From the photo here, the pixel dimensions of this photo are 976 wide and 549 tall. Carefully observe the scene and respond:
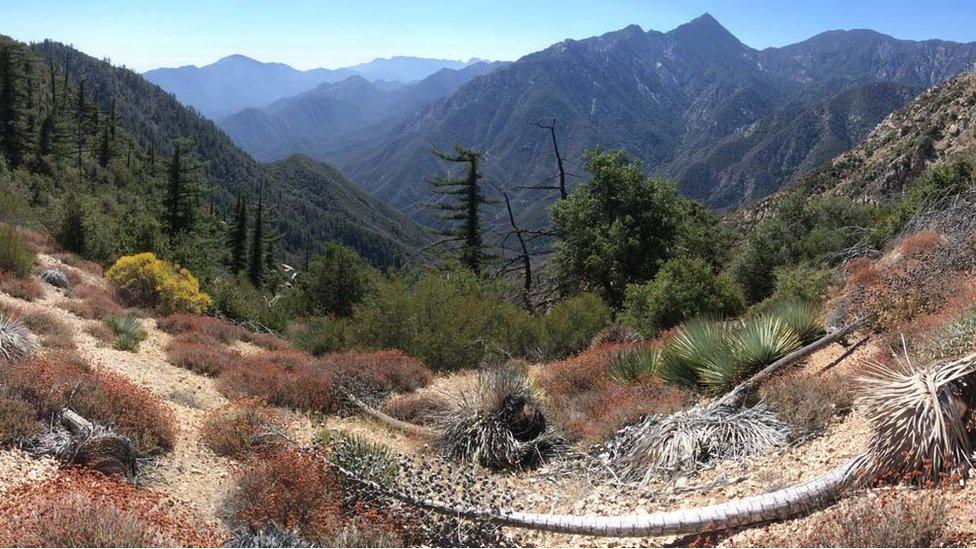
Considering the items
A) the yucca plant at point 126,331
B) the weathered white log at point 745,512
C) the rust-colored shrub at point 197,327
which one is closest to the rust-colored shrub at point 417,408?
→ the weathered white log at point 745,512

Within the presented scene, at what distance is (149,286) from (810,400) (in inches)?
637

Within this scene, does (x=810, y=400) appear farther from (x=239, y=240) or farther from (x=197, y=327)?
(x=239, y=240)

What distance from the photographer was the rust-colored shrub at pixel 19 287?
12.8 m

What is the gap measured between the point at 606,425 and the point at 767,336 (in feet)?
7.48

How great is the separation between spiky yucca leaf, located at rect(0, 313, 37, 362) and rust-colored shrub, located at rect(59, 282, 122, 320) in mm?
4439

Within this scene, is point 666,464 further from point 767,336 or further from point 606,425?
point 767,336

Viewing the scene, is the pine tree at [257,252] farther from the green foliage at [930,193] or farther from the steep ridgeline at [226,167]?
the steep ridgeline at [226,167]

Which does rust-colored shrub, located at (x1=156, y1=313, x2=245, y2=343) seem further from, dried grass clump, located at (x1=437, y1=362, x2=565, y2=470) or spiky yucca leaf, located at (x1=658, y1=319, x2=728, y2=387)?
spiky yucca leaf, located at (x1=658, y1=319, x2=728, y2=387)

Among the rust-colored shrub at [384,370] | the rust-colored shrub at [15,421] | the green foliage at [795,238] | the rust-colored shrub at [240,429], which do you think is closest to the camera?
the rust-colored shrub at [15,421]

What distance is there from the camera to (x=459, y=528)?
481cm

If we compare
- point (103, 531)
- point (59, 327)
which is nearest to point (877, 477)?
point (103, 531)

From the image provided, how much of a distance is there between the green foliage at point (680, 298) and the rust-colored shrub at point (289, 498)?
26.9ft

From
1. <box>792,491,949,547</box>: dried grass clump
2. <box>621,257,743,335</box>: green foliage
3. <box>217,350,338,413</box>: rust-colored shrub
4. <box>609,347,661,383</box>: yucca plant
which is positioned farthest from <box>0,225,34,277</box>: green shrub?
<box>792,491,949,547</box>: dried grass clump

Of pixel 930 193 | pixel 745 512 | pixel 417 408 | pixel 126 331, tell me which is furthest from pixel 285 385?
pixel 930 193
